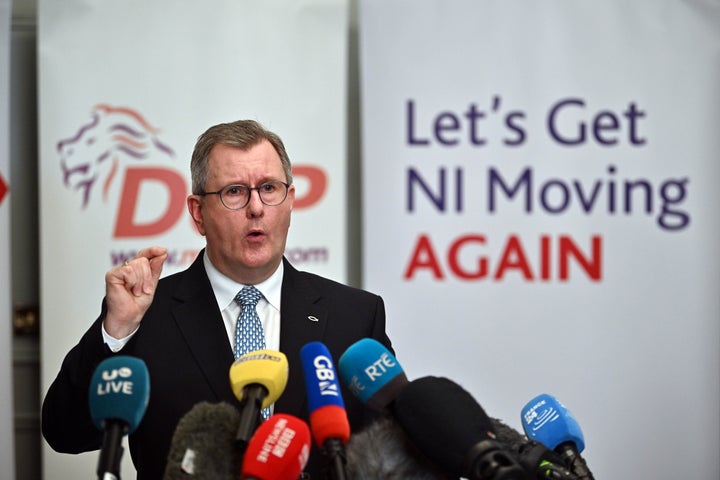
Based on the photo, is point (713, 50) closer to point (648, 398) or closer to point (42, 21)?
point (648, 398)

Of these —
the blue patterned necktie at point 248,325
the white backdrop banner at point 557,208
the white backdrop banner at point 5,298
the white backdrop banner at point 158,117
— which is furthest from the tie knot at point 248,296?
the white backdrop banner at point 5,298

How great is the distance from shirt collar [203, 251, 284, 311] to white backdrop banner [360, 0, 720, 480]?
75.6 inches

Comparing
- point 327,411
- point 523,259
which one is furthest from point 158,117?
point 327,411

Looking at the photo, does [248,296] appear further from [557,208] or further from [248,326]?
[557,208]

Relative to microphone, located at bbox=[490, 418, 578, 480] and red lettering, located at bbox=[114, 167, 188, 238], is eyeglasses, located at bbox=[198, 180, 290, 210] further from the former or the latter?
red lettering, located at bbox=[114, 167, 188, 238]

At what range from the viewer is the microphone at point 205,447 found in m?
1.16

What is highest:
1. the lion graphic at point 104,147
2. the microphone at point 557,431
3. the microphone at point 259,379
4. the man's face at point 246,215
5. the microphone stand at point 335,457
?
the lion graphic at point 104,147

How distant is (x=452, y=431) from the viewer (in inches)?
48.6

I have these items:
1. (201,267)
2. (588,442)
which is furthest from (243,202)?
(588,442)

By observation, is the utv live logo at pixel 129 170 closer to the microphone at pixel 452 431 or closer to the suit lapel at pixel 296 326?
the suit lapel at pixel 296 326

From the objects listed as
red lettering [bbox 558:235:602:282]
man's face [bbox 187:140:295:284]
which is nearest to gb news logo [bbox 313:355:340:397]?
man's face [bbox 187:140:295:284]

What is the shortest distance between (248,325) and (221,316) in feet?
0.24

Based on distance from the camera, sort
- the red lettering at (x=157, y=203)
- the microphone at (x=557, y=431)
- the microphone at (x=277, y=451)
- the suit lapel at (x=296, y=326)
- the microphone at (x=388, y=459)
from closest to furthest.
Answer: the microphone at (x=277, y=451)
the microphone at (x=388, y=459)
the microphone at (x=557, y=431)
the suit lapel at (x=296, y=326)
the red lettering at (x=157, y=203)

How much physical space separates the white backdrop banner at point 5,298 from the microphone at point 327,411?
114 inches
